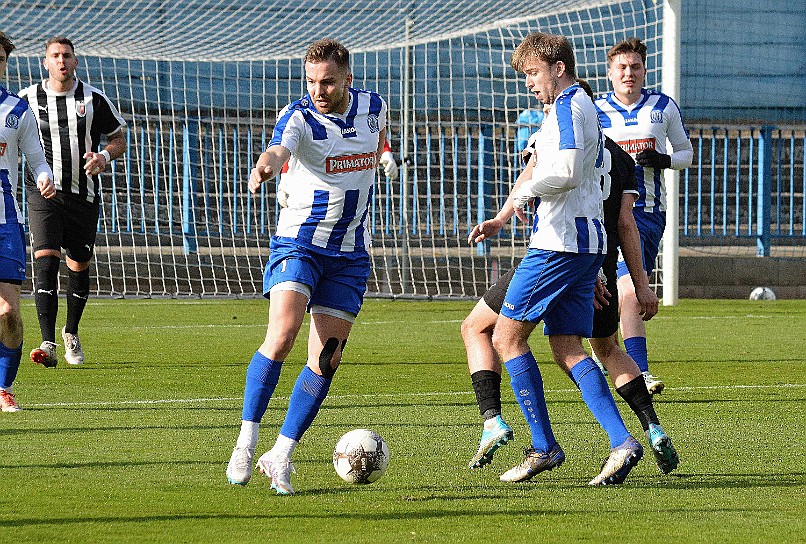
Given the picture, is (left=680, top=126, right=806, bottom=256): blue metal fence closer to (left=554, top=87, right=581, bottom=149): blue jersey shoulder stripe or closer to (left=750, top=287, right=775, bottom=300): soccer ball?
(left=750, top=287, right=775, bottom=300): soccer ball

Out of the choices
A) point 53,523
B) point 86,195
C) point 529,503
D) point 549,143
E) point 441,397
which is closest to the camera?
point 53,523

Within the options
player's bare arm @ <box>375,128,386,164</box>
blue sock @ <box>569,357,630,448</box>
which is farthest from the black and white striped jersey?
blue sock @ <box>569,357,630,448</box>

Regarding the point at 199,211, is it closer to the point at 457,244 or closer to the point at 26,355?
the point at 457,244

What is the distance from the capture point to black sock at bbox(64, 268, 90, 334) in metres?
9.11

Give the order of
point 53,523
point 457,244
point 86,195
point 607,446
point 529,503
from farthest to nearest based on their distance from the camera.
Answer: point 457,244
point 86,195
point 607,446
point 529,503
point 53,523

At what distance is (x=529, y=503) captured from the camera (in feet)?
14.6

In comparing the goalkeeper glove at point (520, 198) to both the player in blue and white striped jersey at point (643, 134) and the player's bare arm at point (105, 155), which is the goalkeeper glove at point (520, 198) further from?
the player's bare arm at point (105, 155)

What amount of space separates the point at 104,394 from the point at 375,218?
35.9 feet

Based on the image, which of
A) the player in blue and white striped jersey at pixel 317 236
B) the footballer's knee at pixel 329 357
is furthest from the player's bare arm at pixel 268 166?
the footballer's knee at pixel 329 357

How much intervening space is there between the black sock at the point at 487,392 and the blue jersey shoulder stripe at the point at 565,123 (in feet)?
3.59

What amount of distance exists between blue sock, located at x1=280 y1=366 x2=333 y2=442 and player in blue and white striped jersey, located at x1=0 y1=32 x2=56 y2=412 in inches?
84.9

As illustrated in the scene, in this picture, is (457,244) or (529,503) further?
(457,244)

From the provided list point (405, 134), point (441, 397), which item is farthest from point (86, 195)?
point (405, 134)

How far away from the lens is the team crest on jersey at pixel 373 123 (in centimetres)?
516
